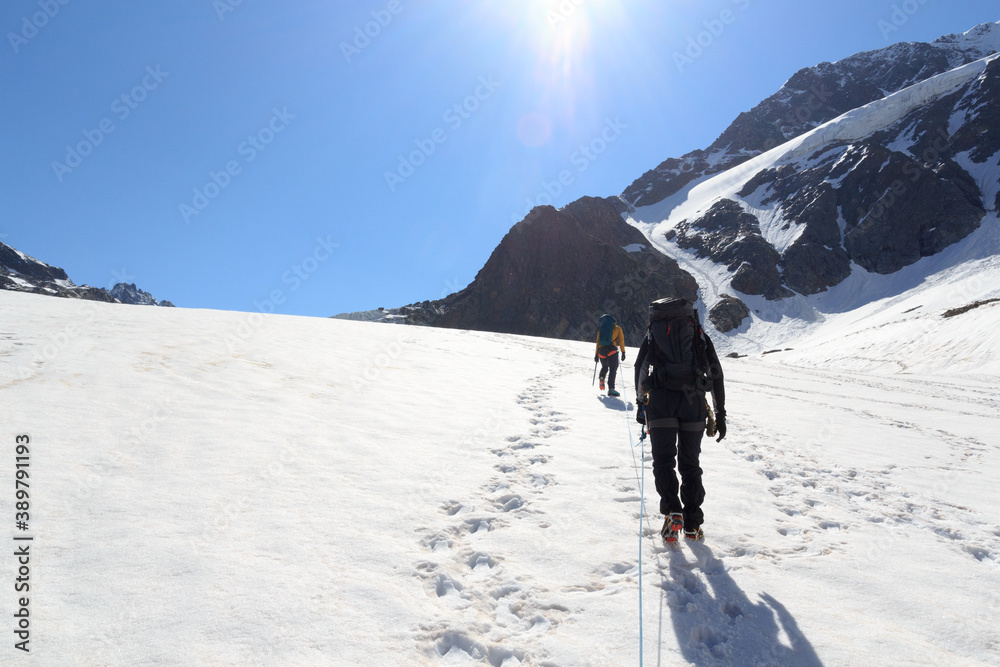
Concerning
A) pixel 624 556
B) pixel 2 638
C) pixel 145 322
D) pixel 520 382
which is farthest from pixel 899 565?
pixel 145 322

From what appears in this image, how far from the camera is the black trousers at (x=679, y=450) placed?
4.34 metres

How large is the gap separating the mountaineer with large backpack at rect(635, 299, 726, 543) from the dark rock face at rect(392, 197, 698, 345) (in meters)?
68.1

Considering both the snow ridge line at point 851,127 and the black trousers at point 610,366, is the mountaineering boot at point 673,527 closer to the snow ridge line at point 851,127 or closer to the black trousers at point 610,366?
the black trousers at point 610,366

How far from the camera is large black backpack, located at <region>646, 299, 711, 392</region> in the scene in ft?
14.6

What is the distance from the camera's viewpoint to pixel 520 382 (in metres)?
12.5

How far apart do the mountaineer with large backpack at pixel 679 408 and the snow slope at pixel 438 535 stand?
38 centimetres

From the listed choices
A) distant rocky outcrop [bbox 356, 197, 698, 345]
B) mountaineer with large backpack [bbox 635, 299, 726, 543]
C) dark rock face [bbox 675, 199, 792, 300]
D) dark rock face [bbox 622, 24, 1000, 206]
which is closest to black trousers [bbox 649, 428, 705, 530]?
mountaineer with large backpack [bbox 635, 299, 726, 543]

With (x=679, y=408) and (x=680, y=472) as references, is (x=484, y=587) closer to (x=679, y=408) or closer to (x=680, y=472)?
(x=680, y=472)

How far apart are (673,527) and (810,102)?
223m

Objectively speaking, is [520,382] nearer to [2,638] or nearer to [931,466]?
[931,466]

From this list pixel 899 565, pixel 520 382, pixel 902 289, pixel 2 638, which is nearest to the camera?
pixel 2 638

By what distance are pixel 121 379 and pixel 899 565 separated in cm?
1021

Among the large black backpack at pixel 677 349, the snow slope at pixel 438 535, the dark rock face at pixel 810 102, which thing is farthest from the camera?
the dark rock face at pixel 810 102

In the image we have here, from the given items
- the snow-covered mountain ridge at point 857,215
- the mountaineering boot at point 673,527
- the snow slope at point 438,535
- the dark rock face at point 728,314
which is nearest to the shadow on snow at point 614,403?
the snow slope at point 438,535
